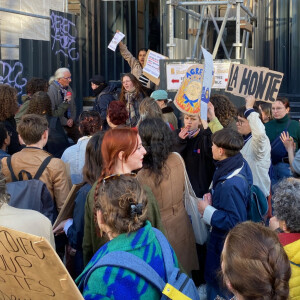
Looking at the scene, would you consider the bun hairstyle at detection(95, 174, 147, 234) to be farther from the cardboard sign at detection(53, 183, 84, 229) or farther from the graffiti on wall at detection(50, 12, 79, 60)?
the graffiti on wall at detection(50, 12, 79, 60)

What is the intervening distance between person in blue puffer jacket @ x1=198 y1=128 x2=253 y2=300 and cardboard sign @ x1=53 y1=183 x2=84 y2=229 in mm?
989

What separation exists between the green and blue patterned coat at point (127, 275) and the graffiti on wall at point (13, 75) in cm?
680

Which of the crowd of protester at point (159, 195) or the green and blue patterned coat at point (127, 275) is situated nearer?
the crowd of protester at point (159, 195)

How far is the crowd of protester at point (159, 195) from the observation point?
2418 millimetres

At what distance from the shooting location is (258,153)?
546cm

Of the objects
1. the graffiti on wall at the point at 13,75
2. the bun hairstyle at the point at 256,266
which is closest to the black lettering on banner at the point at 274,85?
the bun hairstyle at the point at 256,266

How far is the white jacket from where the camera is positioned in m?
5.33

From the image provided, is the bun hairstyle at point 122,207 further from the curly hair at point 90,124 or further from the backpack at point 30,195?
the curly hair at point 90,124

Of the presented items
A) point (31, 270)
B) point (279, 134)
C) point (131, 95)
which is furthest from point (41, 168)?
point (131, 95)

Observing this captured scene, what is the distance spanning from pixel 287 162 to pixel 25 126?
3143mm

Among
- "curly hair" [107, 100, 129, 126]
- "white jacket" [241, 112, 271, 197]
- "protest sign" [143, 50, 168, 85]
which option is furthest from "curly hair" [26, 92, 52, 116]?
"protest sign" [143, 50, 168, 85]

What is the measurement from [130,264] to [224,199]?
1.85 meters

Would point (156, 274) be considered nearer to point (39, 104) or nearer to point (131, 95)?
point (39, 104)

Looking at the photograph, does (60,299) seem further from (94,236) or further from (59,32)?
(59,32)
